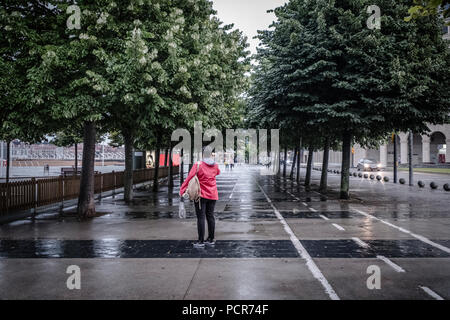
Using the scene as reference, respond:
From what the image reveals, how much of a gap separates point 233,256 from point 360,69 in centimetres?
1109

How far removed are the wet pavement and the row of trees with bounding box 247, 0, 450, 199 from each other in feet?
15.0

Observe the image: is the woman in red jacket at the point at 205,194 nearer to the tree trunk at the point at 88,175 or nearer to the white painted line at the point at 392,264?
the white painted line at the point at 392,264

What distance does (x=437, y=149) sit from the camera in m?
69.6

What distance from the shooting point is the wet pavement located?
17.6ft

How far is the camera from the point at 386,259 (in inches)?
278

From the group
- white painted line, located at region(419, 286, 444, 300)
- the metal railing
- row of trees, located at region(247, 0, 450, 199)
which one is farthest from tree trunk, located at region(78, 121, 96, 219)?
white painted line, located at region(419, 286, 444, 300)

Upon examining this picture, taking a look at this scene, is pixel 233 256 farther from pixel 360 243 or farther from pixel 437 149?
pixel 437 149

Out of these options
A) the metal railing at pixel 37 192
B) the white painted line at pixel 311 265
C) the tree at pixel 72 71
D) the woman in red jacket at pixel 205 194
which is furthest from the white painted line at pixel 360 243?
the metal railing at pixel 37 192

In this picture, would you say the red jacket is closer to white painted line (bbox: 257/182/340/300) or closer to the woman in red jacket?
the woman in red jacket

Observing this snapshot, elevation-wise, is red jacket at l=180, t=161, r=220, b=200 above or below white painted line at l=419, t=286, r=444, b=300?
above

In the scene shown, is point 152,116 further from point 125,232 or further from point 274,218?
point 274,218

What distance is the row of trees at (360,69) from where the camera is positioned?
15000 millimetres

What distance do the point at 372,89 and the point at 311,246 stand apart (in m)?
9.15

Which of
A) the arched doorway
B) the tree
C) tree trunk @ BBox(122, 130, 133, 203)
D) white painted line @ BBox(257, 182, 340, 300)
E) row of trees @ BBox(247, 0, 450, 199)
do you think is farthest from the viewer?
the arched doorway
